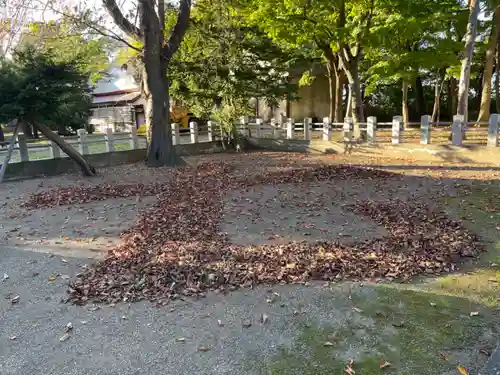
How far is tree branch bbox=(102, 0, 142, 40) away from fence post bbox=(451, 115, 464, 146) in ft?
31.9

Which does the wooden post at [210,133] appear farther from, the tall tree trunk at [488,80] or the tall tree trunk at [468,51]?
the tall tree trunk at [488,80]

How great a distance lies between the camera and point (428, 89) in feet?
88.1

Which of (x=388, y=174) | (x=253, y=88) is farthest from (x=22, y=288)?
(x=253, y=88)

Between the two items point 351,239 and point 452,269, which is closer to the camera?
point 452,269

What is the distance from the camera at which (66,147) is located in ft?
36.4

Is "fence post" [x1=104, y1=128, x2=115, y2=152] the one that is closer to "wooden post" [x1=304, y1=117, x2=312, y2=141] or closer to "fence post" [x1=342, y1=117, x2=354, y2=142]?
"wooden post" [x1=304, y1=117, x2=312, y2=141]

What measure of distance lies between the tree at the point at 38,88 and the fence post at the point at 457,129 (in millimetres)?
10702

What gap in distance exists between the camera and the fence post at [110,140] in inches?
540

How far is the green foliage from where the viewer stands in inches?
379

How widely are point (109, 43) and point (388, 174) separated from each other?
1201 cm

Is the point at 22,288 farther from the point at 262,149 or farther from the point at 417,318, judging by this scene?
the point at 262,149

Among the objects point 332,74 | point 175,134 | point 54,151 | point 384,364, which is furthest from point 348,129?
point 384,364

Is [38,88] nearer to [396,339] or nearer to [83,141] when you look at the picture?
[83,141]

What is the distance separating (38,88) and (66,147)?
1.81 meters
